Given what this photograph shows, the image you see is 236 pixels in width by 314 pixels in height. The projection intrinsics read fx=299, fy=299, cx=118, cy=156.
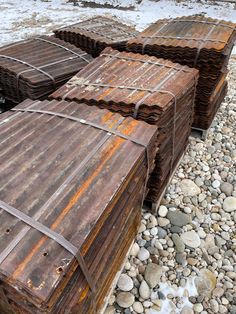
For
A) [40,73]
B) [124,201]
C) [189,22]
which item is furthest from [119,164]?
[189,22]

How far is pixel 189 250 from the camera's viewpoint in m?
4.61

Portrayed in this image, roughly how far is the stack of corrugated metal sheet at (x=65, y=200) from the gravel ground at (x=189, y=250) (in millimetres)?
556

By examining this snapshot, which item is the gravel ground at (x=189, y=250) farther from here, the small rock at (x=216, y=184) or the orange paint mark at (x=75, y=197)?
the orange paint mark at (x=75, y=197)

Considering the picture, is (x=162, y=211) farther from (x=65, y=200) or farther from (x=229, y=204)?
(x=65, y=200)

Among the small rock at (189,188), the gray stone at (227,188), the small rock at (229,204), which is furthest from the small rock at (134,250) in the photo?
the gray stone at (227,188)

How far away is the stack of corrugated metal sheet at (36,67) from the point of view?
217 inches

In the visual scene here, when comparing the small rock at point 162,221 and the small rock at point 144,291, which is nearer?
the small rock at point 144,291

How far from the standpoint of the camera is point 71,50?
6.79m

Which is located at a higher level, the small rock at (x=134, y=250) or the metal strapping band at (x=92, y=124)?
the metal strapping band at (x=92, y=124)

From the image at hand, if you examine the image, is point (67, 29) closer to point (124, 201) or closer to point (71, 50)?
point (71, 50)

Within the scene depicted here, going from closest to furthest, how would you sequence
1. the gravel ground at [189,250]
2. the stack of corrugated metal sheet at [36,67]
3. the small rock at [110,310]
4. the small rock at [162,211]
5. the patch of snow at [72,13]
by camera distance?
the small rock at [110,310], the gravel ground at [189,250], the small rock at [162,211], the stack of corrugated metal sheet at [36,67], the patch of snow at [72,13]

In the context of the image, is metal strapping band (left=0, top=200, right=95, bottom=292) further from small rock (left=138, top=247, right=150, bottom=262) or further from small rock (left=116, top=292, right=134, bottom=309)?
small rock (left=138, top=247, right=150, bottom=262)

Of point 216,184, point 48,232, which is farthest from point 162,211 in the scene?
point 48,232

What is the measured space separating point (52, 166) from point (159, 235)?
256cm
